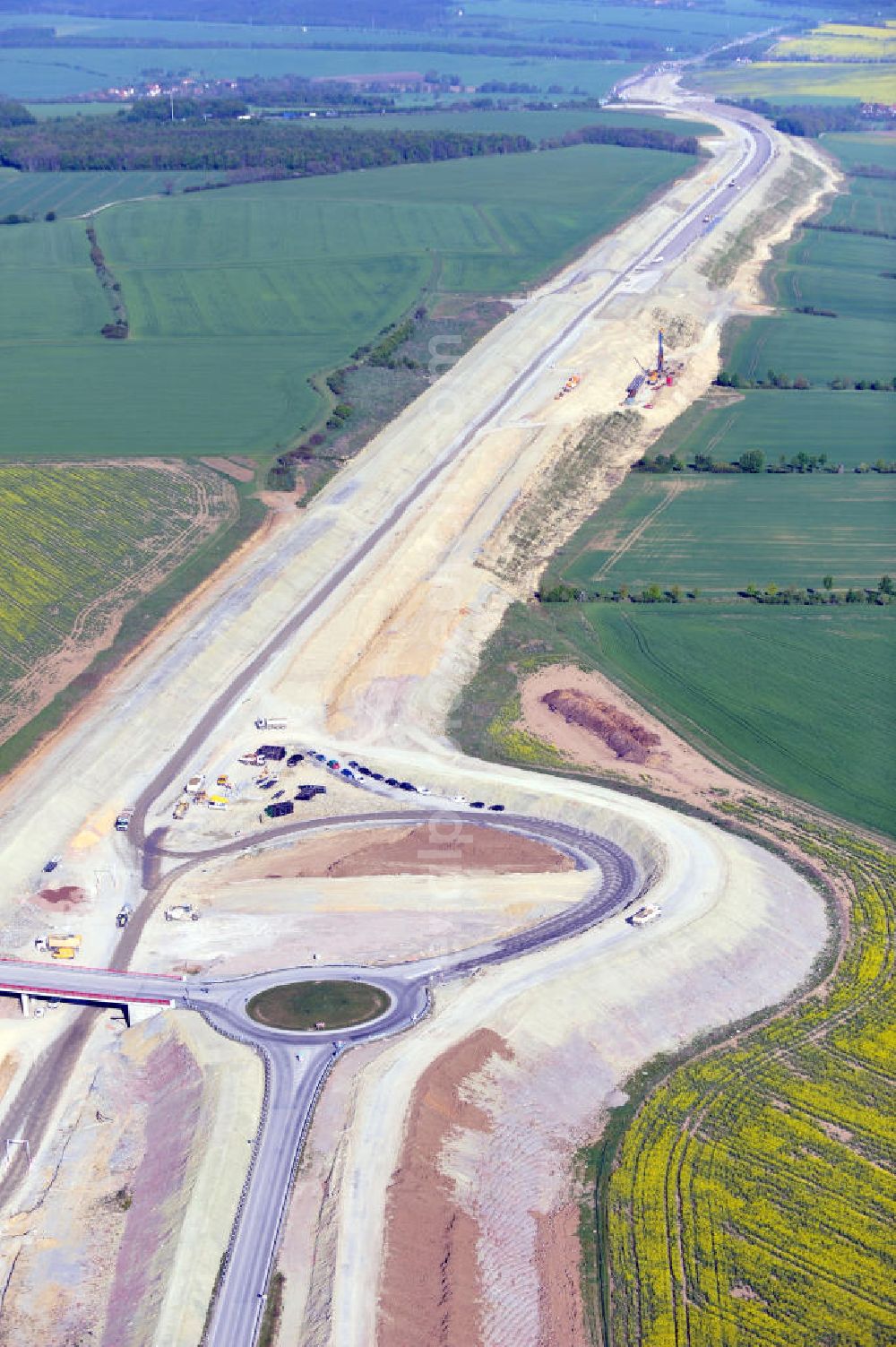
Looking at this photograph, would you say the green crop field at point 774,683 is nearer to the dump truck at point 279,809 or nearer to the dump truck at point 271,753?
the dump truck at point 271,753

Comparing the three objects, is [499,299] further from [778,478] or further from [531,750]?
[531,750]

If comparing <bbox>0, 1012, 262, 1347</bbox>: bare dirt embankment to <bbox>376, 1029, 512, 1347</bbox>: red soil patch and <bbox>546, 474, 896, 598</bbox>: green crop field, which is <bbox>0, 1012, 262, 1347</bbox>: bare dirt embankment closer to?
<bbox>376, 1029, 512, 1347</bbox>: red soil patch

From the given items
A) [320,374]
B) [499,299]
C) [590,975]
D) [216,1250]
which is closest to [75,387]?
[320,374]

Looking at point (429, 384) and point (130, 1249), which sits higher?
point (429, 384)

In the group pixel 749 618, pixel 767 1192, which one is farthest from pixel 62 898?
pixel 749 618

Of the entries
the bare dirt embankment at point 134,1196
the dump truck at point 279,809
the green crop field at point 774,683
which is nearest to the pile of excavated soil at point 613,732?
the green crop field at point 774,683

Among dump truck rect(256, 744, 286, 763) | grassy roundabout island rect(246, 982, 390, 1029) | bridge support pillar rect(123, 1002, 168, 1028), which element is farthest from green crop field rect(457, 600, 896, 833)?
bridge support pillar rect(123, 1002, 168, 1028)
